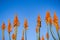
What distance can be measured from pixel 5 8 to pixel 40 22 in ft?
2.21

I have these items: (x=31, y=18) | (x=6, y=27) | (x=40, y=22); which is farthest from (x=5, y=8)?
(x=40, y=22)

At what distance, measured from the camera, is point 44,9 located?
2.51 meters

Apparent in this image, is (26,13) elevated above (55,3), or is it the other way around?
(55,3)

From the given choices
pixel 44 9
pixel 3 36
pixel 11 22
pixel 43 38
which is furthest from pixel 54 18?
pixel 3 36

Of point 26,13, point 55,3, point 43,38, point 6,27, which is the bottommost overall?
point 43,38

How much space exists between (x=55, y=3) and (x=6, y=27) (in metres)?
0.96

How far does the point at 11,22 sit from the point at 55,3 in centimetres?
84

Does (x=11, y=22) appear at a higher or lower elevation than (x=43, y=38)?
higher

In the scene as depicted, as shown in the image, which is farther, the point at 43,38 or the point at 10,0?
the point at 10,0

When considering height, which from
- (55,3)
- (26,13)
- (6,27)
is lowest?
(6,27)

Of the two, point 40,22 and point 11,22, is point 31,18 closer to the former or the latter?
point 40,22

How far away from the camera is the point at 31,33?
243 cm

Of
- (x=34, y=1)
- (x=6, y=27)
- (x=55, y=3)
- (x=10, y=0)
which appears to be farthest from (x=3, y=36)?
(x=55, y=3)

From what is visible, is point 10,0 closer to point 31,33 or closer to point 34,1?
point 34,1
